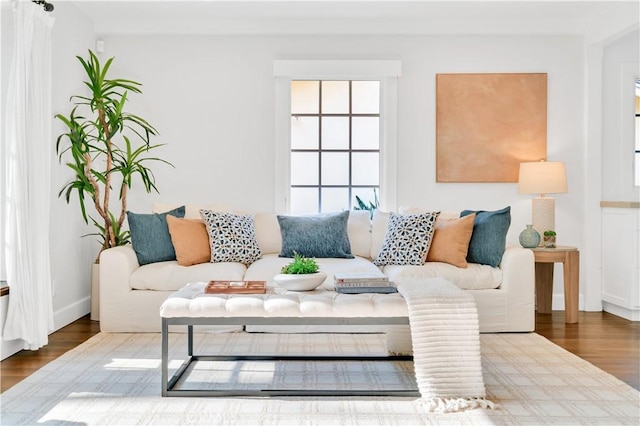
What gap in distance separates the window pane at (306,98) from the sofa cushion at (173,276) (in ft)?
6.23

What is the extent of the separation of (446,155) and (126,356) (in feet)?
10.9

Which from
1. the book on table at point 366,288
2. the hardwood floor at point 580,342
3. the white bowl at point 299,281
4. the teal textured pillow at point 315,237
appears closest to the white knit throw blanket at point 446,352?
the book on table at point 366,288

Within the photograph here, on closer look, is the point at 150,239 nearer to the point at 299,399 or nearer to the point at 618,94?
the point at 299,399

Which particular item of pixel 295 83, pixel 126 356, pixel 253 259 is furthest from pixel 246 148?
pixel 126 356

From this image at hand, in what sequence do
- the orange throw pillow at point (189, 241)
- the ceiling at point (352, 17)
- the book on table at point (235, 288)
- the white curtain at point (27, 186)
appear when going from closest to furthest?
the book on table at point (235, 288) → the white curtain at point (27, 186) → the orange throw pillow at point (189, 241) → the ceiling at point (352, 17)

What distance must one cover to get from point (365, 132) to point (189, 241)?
2.03 m

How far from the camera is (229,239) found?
16.1ft

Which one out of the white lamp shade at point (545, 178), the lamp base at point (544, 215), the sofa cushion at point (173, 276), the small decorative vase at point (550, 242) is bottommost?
the sofa cushion at point (173, 276)

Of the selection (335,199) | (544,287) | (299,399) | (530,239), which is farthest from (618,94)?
(299,399)

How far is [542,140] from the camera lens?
5.77 m

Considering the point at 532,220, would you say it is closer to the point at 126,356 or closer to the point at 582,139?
the point at 582,139

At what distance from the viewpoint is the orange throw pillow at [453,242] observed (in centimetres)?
480

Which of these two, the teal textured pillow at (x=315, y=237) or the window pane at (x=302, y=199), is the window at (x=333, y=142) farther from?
the teal textured pillow at (x=315, y=237)

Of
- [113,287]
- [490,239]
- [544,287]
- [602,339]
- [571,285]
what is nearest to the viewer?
[602,339]
